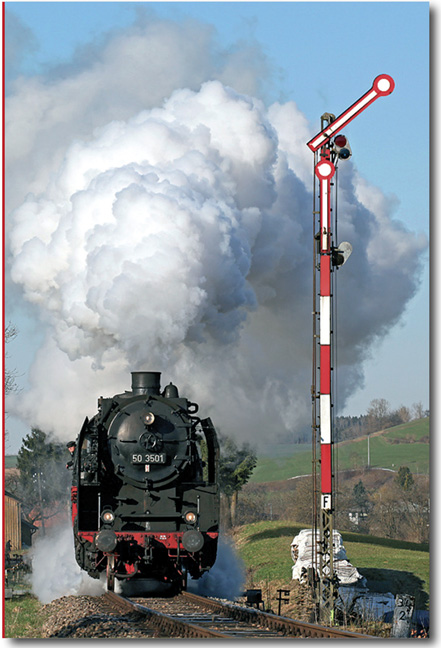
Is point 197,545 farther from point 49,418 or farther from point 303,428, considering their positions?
point 303,428

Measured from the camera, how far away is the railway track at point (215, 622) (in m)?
11.6

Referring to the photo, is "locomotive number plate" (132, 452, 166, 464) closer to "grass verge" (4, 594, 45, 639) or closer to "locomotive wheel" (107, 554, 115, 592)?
"locomotive wheel" (107, 554, 115, 592)

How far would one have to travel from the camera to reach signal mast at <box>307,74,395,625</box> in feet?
46.7

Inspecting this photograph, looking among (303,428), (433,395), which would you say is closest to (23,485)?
(303,428)

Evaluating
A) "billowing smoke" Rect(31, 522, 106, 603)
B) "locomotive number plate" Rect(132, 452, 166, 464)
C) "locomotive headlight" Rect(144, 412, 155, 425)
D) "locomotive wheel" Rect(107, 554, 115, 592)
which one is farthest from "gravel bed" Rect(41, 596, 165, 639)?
"locomotive headlight" Rect(144, 412, 155, 425)

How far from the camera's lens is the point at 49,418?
27.4 metres

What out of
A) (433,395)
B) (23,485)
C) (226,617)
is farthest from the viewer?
(23,485)

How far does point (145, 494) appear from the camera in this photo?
634 inches

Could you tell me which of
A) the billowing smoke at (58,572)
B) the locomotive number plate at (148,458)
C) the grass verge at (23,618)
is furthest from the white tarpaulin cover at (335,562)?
the grass verge at (23,618)

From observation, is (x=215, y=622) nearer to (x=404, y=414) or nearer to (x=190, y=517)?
(x=190, y=517)

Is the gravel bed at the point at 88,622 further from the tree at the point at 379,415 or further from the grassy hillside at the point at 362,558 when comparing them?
A: the tree at the point at 379,415

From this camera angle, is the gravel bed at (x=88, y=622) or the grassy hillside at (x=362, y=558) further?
the grassy hillside at (x=362, y=558)

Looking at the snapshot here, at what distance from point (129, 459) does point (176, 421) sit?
104cm

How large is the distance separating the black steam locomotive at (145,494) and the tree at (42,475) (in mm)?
12240
